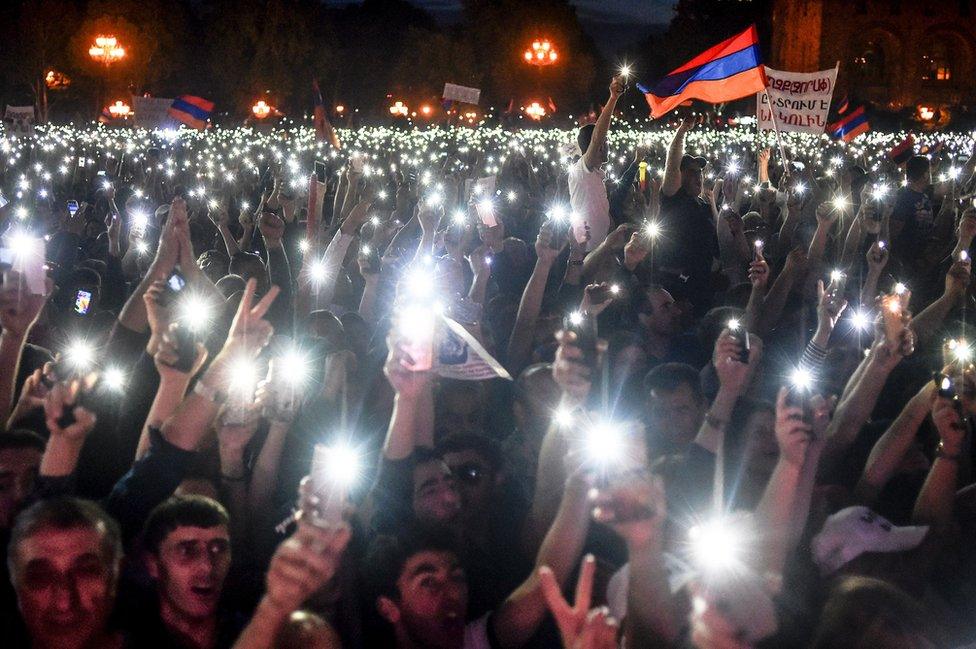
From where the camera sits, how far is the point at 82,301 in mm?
6965

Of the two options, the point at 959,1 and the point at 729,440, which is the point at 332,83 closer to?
the point at 959,1

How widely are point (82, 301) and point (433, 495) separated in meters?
3.79

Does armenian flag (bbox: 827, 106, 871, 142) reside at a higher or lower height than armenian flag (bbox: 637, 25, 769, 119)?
higher

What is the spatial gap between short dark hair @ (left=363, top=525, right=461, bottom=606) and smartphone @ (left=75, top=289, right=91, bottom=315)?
12.4 feet

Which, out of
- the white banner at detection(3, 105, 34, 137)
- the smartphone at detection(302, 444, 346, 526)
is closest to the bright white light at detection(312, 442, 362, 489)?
the smartphone at detection(302, 444, 346, 526)

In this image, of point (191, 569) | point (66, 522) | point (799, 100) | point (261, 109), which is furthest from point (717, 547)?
point (261, 109)

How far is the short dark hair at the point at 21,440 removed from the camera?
159 inches

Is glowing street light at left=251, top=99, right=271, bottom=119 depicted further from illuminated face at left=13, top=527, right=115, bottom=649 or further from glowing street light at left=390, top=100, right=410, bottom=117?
illuminated face at left=13, top=527, right=115, bottom=649

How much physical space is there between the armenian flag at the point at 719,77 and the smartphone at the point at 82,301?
646 cm

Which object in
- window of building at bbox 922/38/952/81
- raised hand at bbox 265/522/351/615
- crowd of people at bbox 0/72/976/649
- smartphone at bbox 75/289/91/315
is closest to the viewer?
raised hand at bbox 265/522/351/615

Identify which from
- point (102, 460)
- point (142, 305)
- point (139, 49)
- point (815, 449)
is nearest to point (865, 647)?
point (815, 449)

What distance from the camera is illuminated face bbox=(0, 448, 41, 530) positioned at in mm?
3977

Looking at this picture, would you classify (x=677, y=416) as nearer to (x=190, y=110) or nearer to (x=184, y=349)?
(x=184, y=349)

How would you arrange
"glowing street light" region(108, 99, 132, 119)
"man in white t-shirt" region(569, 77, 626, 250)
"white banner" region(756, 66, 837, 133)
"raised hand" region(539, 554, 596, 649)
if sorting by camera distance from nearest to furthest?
"raised hand" region(539, 554, 596, 649) < "man in white t-shirt" region(569, 77, 626, 250) < "white banner" region(756, 66, 837, 133) < "glowing street light" region(108, 99, 132, 119)
